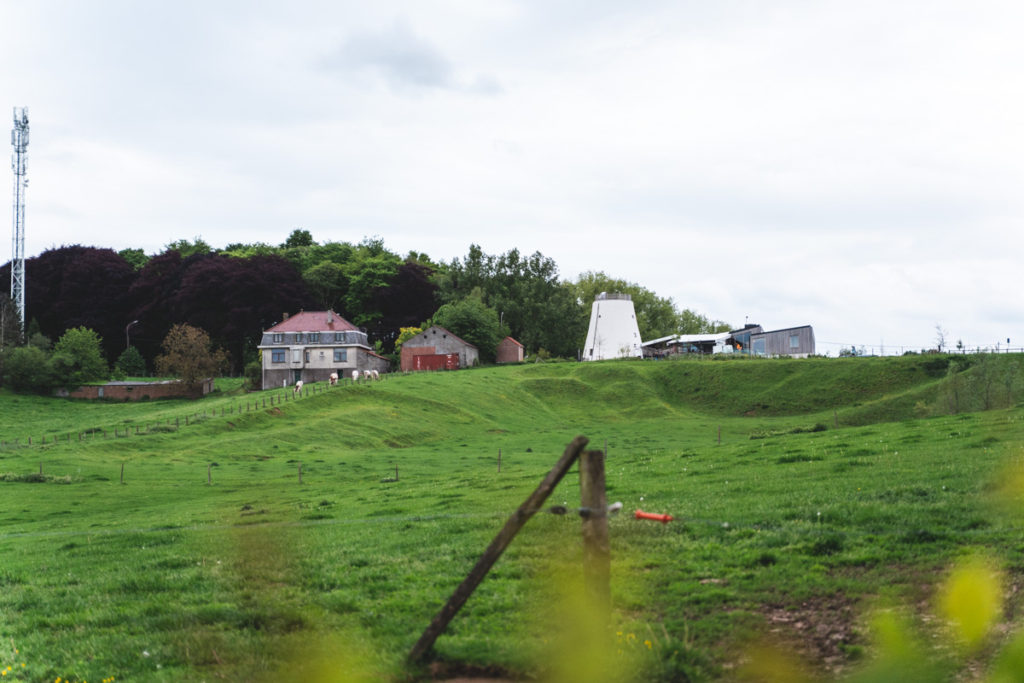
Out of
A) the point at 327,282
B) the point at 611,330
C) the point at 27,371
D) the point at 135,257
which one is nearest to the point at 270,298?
the point at 327,282

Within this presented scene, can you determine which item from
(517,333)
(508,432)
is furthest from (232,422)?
(517,333)

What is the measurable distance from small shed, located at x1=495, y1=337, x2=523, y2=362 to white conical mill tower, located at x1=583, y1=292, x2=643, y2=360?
11109 mm

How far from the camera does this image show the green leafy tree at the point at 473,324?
104m

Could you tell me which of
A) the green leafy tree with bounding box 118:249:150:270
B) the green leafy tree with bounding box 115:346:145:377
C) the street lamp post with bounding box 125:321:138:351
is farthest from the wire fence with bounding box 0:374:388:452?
the green leafy tree with bounding box 118:249:150:270

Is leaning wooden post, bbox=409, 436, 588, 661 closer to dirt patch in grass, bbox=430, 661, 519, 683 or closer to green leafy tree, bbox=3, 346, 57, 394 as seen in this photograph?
dirt patch in grass, bbox=430, 661, 519, 683

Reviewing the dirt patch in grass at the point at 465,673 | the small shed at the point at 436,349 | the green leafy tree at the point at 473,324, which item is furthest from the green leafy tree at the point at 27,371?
the dirt patch in grass at the point at 465,673

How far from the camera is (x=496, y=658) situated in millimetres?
8812

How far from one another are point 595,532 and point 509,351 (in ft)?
327

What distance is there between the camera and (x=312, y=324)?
327ft

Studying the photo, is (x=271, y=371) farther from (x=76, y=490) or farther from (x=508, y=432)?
(x=76, y=490)

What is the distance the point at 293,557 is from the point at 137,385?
84.2m

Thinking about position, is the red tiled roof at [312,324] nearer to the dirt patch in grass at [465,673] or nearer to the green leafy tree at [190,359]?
the green leafy tree at [190,359]

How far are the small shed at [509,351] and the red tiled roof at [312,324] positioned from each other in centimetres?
1927

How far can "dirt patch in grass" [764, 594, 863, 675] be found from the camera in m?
8.62
